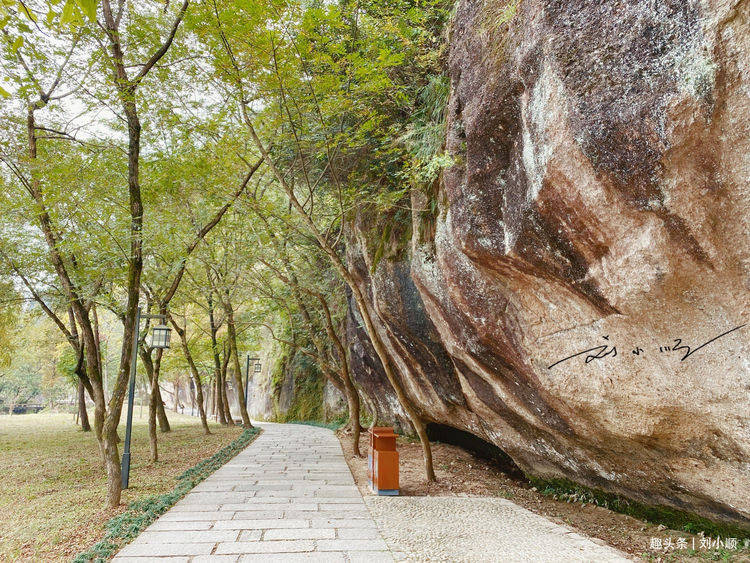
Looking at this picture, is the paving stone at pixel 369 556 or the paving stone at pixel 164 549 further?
the paving stone at pixel 164 549

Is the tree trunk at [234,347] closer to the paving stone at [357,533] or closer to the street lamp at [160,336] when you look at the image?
the street lamp at [160,336]

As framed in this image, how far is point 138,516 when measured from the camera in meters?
5.67

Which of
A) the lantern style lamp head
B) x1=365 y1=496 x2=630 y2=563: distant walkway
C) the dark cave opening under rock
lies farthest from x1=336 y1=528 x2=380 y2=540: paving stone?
the lantern style lamp head

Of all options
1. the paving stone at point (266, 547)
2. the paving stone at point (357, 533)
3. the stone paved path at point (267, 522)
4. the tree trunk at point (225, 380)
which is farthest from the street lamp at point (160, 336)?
the tree trunk at point (225, 380)

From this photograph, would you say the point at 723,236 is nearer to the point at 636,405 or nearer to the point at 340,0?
the point at 636,405

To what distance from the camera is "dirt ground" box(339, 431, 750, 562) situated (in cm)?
440

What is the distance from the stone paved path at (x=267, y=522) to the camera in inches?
175

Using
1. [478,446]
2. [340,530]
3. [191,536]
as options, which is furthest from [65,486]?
[478,446]

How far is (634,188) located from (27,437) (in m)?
21.8

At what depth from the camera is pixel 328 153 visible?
8.00 m

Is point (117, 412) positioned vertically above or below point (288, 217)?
below

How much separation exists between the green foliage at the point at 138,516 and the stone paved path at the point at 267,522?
13 centimetres

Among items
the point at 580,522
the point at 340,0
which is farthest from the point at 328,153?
the point at 580,522

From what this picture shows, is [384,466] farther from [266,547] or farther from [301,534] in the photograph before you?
[266,547]
